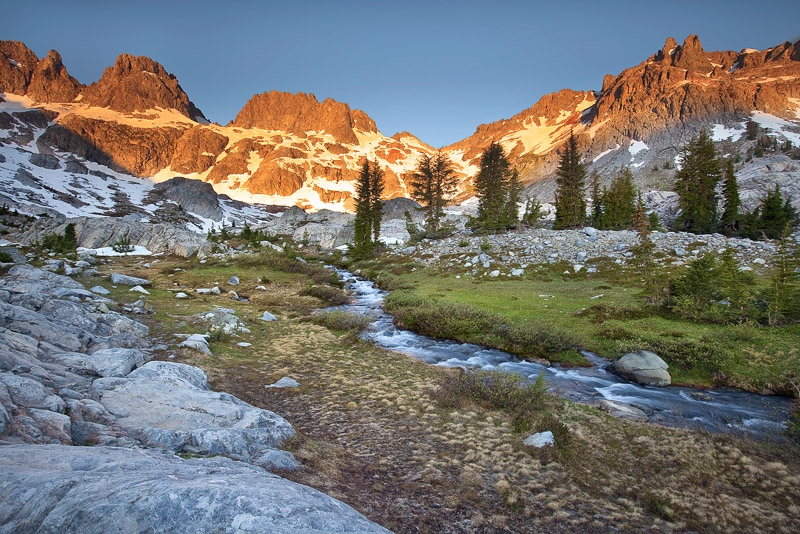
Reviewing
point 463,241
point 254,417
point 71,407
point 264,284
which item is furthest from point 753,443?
point 463,241

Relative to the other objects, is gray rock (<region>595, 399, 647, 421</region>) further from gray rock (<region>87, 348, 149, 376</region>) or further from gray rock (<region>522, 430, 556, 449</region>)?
gray rock (<region>87, 348, 149, 376</region>)

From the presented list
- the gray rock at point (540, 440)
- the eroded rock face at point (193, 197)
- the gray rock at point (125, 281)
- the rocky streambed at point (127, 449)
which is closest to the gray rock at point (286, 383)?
the rocky streambed at point (127, 449)

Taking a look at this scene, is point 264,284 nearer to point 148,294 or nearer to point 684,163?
point 148,294

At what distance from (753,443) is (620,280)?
21150 millimetres

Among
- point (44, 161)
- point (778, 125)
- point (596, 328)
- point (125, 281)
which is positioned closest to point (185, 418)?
point (596, 328)

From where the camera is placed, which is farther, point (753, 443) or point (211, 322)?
point (211, 322)

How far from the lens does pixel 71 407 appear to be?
6160 mm

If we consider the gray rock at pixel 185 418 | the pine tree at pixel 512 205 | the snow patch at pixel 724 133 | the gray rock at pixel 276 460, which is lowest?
the gray rock at pixel 276 460

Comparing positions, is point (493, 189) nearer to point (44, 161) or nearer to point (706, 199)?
point (706, 199)

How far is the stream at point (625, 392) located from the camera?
32.3 feet

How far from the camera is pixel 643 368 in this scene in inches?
508

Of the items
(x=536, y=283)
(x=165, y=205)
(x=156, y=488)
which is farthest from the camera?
(x=165, y=205)

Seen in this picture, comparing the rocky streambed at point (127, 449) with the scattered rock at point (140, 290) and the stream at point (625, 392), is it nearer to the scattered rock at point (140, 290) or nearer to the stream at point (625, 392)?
the stream at point (625, 392)

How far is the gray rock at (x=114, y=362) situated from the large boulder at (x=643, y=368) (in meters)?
17.0
